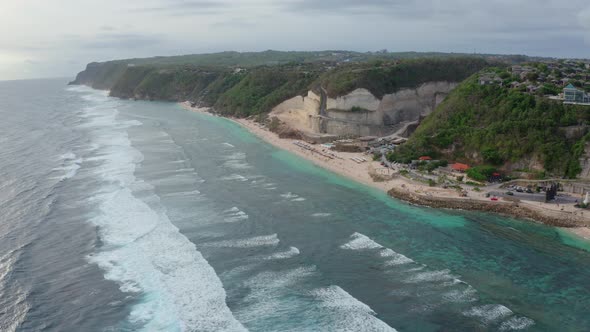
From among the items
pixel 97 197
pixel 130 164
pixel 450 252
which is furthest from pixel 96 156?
pixel 450 252

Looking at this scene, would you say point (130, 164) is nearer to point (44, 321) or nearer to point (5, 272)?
point (5, 272)

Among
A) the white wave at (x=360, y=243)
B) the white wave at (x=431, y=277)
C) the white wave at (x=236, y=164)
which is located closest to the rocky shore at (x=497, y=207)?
the white wave at (x=360, y=243)

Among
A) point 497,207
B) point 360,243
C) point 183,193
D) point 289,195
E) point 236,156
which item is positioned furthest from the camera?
point 236,156

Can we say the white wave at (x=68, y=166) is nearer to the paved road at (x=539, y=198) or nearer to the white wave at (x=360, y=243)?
the white wave at (x=360, y=243)

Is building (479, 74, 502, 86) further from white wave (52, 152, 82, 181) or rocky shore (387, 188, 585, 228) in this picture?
white wave (52, 152, 82, 181)

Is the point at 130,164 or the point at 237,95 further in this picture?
the point at 237,95

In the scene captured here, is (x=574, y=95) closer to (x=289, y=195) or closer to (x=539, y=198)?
(x=539, y=198)

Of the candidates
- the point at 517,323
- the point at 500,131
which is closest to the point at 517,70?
the point at 500,131

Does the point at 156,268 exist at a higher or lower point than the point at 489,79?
lower
